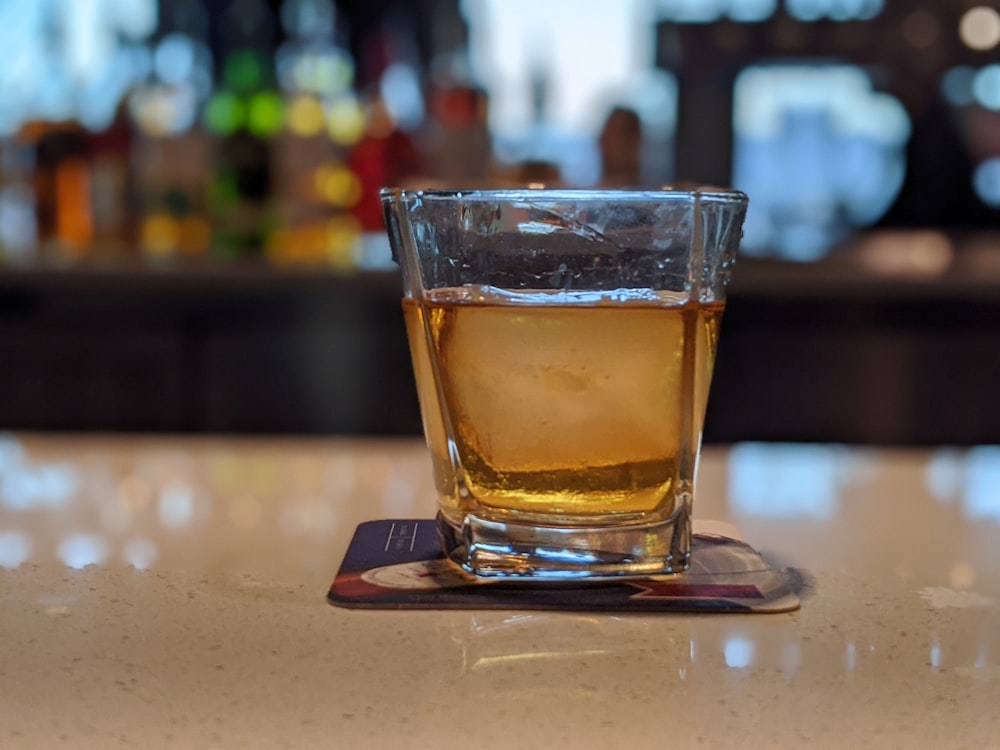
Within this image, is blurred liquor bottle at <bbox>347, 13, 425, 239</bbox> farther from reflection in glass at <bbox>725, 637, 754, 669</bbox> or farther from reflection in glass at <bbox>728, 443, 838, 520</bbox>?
reflection in glass at <bbox>725, 637, 754, 669</bbox>

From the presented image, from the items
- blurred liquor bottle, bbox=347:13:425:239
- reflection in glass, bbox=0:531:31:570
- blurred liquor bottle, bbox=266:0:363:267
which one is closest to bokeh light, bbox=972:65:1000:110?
blurred liquor bottle, bbox=347:13:425:239

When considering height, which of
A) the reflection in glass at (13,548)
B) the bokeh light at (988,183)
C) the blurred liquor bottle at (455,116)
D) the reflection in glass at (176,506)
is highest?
the blurred liquor bottle at (455,116)

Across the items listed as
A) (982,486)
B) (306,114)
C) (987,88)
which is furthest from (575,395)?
(987,88)

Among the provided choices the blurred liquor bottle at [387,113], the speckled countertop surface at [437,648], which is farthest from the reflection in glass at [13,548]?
the blurred liquor bottle at [387,113]

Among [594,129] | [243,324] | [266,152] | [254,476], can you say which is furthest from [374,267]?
[254,476]

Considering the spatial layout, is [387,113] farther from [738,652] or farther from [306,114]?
[738,652]

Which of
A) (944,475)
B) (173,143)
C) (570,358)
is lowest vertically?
(944,475)

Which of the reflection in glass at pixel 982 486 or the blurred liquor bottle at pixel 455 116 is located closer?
the reflection in glass at pixel 982 486

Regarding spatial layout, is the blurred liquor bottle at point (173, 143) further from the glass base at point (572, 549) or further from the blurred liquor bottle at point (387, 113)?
the glass base at point (572, 549)
